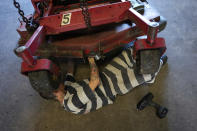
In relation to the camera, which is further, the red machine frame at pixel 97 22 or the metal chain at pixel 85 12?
the red machine frame at pixel 97 22

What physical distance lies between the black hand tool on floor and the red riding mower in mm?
280

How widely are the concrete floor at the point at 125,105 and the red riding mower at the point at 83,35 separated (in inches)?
10.8

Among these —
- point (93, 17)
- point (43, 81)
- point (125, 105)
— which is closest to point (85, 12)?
point (93, 17)

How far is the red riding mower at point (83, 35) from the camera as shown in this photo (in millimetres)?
845

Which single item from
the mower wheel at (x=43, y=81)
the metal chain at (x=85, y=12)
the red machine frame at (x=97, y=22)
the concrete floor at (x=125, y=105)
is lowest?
the concrete floor at (x=125, y=105)

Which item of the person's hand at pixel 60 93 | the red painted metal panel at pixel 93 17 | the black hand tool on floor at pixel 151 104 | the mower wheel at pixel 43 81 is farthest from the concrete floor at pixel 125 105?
the red painted metal panel at pixel 93 17

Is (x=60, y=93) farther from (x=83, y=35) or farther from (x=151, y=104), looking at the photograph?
(x=151, y=104)

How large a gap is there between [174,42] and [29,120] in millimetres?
1466

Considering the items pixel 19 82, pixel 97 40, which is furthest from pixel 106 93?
pixel 19 82

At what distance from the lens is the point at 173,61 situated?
1.40 meters

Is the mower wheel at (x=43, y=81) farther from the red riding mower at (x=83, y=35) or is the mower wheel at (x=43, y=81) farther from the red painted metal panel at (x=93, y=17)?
the red painted metal panel at (x=93, y=17)

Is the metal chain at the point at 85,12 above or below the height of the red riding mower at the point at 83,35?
above

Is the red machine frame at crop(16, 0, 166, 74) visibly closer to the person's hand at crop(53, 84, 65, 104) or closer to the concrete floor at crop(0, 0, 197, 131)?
the person's hand at crop(53, 84, 65, 104)

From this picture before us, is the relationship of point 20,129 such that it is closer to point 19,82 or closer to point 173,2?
point 19,82
